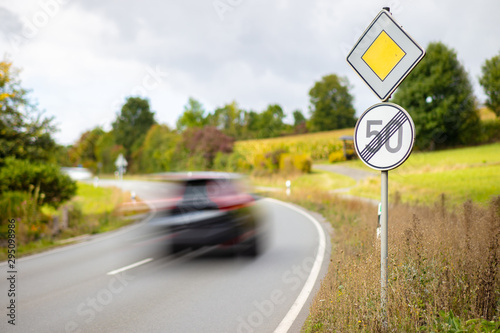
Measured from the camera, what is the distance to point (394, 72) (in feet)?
11.5

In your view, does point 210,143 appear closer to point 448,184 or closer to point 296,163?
point 296,163

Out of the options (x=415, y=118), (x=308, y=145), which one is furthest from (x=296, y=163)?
(x=415, y=118)

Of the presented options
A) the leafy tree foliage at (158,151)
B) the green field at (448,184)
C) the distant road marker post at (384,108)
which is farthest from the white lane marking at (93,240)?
the leafy tree foliage at (158,151)

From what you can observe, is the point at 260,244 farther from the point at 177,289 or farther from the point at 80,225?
the point at 80,225

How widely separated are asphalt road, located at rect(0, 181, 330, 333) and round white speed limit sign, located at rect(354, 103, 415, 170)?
222cm

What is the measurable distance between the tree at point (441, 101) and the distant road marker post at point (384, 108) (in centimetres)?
3374

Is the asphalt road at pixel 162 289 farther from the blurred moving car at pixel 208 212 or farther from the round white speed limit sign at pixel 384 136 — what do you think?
the round white speed limit sign at pixel 384 136

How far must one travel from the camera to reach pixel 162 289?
5523 mm

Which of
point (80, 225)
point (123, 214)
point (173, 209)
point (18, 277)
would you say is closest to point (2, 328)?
point (18, 277)

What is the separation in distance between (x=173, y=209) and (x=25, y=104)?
1039 cm

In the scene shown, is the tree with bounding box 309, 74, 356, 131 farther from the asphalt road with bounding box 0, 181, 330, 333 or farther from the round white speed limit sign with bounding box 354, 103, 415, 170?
the round white speed limit sign with bounding box 354, 103, 415, 170

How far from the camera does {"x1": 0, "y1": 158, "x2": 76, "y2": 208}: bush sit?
12.5m

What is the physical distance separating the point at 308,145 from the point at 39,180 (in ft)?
90.7

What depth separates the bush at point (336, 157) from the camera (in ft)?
112
